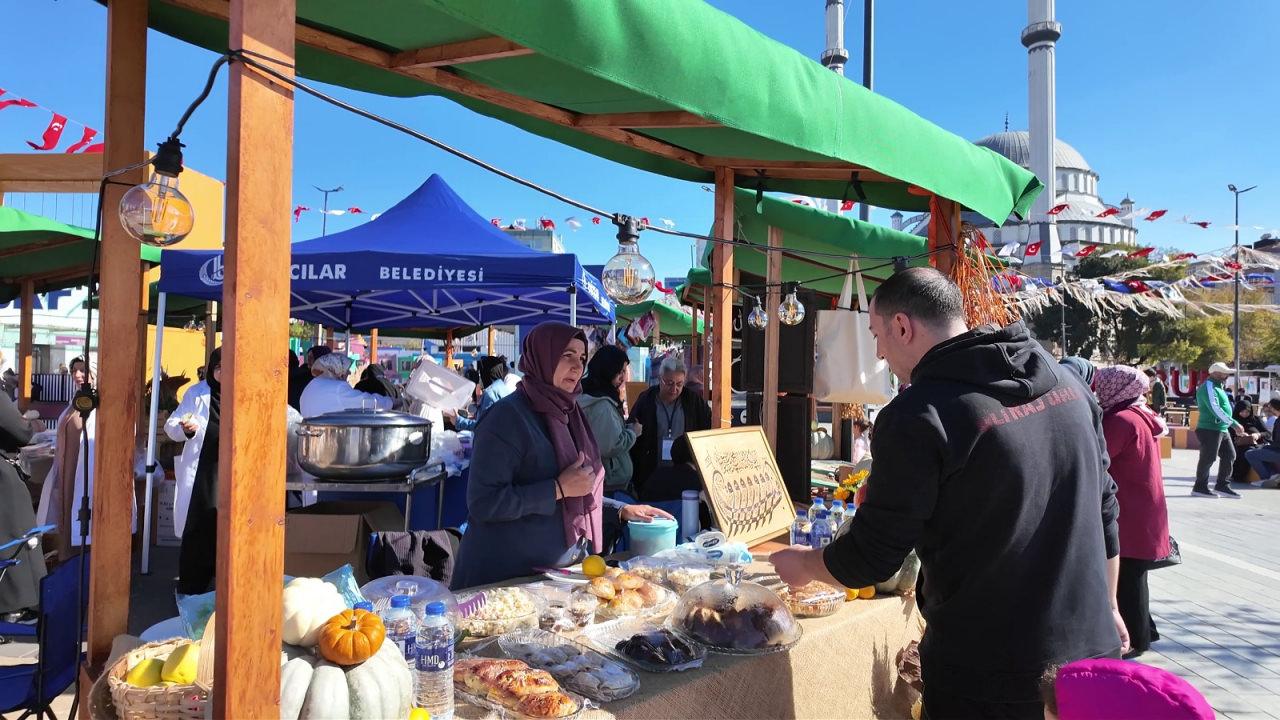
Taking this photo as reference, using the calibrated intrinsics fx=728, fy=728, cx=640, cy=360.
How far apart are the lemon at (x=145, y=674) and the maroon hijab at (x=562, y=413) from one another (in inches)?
58.5

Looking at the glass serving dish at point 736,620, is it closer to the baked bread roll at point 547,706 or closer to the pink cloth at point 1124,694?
the baked bread roll at point 547,706

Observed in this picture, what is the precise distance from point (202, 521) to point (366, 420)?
168 centimetres

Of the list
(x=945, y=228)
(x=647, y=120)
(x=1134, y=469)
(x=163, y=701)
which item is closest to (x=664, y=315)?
(x=945, y=228)

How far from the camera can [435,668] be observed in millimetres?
1749

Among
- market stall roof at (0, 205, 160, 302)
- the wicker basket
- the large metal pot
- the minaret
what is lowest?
the wicker basket

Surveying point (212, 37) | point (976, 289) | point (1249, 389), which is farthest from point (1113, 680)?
point (1249, 389)

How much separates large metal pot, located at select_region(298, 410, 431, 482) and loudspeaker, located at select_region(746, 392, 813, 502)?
241 centimetres

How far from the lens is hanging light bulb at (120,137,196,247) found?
1693 millimetres

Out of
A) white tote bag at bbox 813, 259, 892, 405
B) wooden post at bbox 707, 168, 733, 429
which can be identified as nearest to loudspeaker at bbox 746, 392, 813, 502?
white tote bag at bbox 813, 259, 892, 405

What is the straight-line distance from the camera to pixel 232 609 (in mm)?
1349

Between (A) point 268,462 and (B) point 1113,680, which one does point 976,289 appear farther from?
(A) point 268,462

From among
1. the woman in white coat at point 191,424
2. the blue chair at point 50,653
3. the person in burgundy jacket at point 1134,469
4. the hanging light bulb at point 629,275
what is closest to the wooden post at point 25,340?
the woman in white coat at point 191,424

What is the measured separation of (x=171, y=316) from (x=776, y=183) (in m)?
13.1

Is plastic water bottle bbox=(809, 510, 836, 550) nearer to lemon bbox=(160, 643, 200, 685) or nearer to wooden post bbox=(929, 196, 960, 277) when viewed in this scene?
wooden post bbox=(929, 196, 960, 277)
